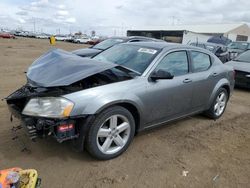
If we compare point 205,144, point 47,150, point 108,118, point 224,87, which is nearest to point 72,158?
point 47,150

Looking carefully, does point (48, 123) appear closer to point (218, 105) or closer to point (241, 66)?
point (218, 105)

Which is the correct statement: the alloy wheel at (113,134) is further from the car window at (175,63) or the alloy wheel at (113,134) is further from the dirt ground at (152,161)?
the car window at (175,63)

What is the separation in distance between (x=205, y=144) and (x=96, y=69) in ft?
7.41

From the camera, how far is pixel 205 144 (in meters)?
4.32

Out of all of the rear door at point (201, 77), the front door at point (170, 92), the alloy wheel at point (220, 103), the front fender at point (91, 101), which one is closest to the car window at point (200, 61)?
the rear door at point (201, 77)

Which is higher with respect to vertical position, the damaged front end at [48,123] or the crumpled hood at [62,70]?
the crumpled hood at [62,70]

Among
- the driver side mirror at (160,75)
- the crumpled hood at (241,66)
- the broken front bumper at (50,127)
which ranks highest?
the driver side mirror at (160,75)

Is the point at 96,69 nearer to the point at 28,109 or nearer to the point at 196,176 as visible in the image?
the point at 28,109

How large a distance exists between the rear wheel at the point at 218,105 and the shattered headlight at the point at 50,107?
3.41 meters

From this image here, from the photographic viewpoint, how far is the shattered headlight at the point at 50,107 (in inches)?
122

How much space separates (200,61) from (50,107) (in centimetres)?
317

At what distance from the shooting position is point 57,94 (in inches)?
126

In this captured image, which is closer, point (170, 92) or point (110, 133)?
point (110, 133)

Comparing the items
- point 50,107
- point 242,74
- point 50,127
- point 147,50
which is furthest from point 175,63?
point 242,74
